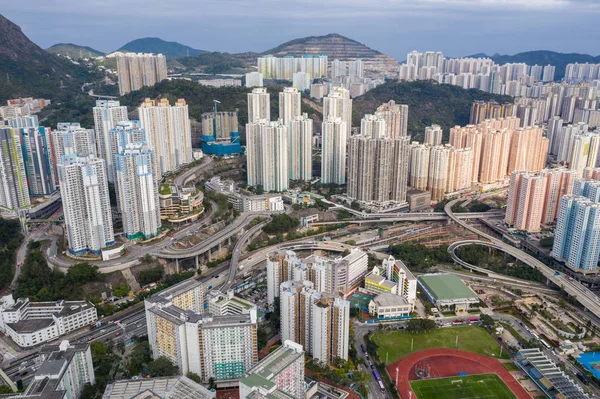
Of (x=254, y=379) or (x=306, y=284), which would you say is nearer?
(x=254, y=379)

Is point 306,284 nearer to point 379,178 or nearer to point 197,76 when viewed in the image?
point 379,178

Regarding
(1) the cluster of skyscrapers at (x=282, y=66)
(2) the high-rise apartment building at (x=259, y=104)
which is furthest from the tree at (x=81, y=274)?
(1) the cluster of skyscrapers at (x=282, y=66)

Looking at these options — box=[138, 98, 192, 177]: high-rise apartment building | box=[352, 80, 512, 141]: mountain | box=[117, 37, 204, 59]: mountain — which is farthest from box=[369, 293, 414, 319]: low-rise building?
box=[117, 37, 204, 59]: mountain

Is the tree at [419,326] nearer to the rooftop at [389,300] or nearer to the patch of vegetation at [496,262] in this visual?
the rooftop at [389,300]

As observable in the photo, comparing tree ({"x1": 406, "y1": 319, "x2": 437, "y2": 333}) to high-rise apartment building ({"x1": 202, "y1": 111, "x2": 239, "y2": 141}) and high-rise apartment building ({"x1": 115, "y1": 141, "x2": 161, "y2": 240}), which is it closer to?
high-rise apartment building ({"x1": 115, "y1": 141, "x2": 161, "y2": 240})

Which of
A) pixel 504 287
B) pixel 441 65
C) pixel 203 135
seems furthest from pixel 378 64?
pixel 504 287

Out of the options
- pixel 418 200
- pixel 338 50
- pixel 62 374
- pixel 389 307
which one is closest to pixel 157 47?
pixel 338 50
